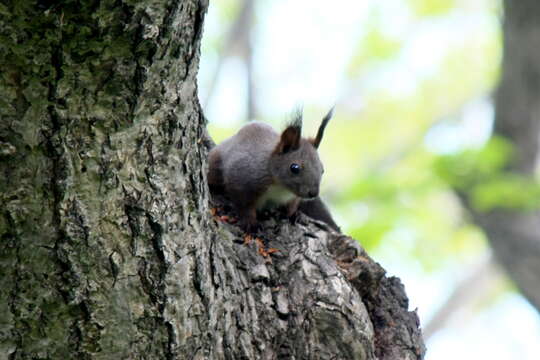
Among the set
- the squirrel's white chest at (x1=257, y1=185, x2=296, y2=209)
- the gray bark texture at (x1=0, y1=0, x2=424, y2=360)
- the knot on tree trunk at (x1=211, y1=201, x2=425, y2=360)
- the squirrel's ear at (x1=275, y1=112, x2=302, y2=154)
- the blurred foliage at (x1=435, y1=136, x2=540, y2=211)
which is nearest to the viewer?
the gray bark texture at (x1=0, y1=0, x2=424, y2=360)

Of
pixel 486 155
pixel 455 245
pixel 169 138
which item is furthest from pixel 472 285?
pixel 169 138

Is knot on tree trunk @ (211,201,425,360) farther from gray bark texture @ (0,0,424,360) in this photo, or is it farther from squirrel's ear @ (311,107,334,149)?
squirrel's ear @ (311,107,334,149)

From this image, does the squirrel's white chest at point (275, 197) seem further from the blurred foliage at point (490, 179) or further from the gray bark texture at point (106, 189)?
the blurred foliage at point (490, 179)

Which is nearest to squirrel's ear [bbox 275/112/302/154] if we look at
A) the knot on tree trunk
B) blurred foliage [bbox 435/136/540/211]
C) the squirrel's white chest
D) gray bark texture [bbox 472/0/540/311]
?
the squirrel's white chest

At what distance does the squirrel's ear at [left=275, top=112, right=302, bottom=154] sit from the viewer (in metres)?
4.02

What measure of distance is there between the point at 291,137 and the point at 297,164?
172 millimetres

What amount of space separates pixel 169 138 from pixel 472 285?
14.1 metres

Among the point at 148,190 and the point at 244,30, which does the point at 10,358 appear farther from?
the point at 244,30

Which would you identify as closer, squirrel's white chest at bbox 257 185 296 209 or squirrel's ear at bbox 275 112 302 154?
squirrel's ear at bbox 275 112 302 154

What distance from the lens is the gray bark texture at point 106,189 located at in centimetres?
192

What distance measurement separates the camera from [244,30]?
39.3ft

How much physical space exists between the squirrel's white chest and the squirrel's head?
47 mm

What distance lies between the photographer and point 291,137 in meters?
4.30

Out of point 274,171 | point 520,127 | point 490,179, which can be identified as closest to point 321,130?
point 274,171
